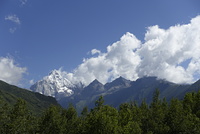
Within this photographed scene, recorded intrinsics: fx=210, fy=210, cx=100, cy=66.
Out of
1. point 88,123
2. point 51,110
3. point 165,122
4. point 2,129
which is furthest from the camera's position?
point 51,110

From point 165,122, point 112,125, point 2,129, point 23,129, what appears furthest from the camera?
point 165,122

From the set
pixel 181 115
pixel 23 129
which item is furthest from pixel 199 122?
pixel 23 129

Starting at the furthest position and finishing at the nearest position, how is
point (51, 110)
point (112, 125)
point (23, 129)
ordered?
point (51, 110)
point (23, 129)
point (112, 125)

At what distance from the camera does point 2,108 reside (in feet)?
186

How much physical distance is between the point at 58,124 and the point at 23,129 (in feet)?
55.8

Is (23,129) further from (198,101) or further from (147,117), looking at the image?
(198,101)

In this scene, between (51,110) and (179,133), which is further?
(51,110)

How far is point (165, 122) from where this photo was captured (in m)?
70.1

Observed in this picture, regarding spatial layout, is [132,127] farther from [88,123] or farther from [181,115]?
[181,115]

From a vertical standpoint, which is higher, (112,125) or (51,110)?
(51,110)

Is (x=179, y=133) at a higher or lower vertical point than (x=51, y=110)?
lower

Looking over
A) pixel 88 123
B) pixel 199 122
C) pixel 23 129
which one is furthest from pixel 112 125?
pixel 199 122

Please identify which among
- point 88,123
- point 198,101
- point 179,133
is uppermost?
point 198,101

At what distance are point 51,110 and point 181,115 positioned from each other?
1736 inches
